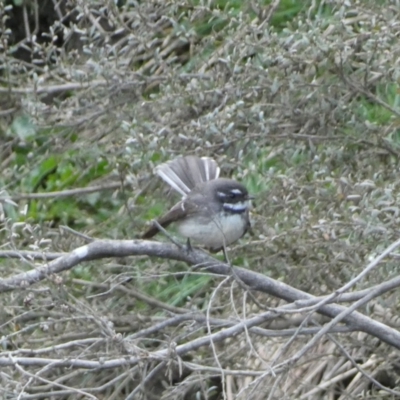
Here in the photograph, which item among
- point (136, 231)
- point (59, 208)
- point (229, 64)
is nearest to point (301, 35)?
point (229, 64)

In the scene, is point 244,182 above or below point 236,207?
below

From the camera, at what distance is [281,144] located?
6000 millimetres

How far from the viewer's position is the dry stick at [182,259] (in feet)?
13.6

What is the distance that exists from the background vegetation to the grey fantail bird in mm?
169

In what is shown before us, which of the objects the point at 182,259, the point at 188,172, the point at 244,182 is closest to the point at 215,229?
the point at 188,172

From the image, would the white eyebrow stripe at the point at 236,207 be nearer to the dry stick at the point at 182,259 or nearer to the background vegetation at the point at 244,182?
the background vegetation at the point at 244,182

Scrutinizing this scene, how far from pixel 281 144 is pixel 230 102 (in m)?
0.36

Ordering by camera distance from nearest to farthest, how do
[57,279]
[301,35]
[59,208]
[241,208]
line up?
[57,279], [241,208], [301,35], [59,208]

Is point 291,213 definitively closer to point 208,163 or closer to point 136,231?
point 208,163

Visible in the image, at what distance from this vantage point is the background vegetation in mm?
5254

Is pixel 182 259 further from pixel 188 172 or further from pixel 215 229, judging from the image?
pixel 188 172

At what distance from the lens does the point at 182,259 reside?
4.58m

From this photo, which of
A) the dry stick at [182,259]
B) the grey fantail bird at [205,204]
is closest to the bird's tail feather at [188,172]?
the grey fantail bird at [205,204]

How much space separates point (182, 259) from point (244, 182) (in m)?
1.48
